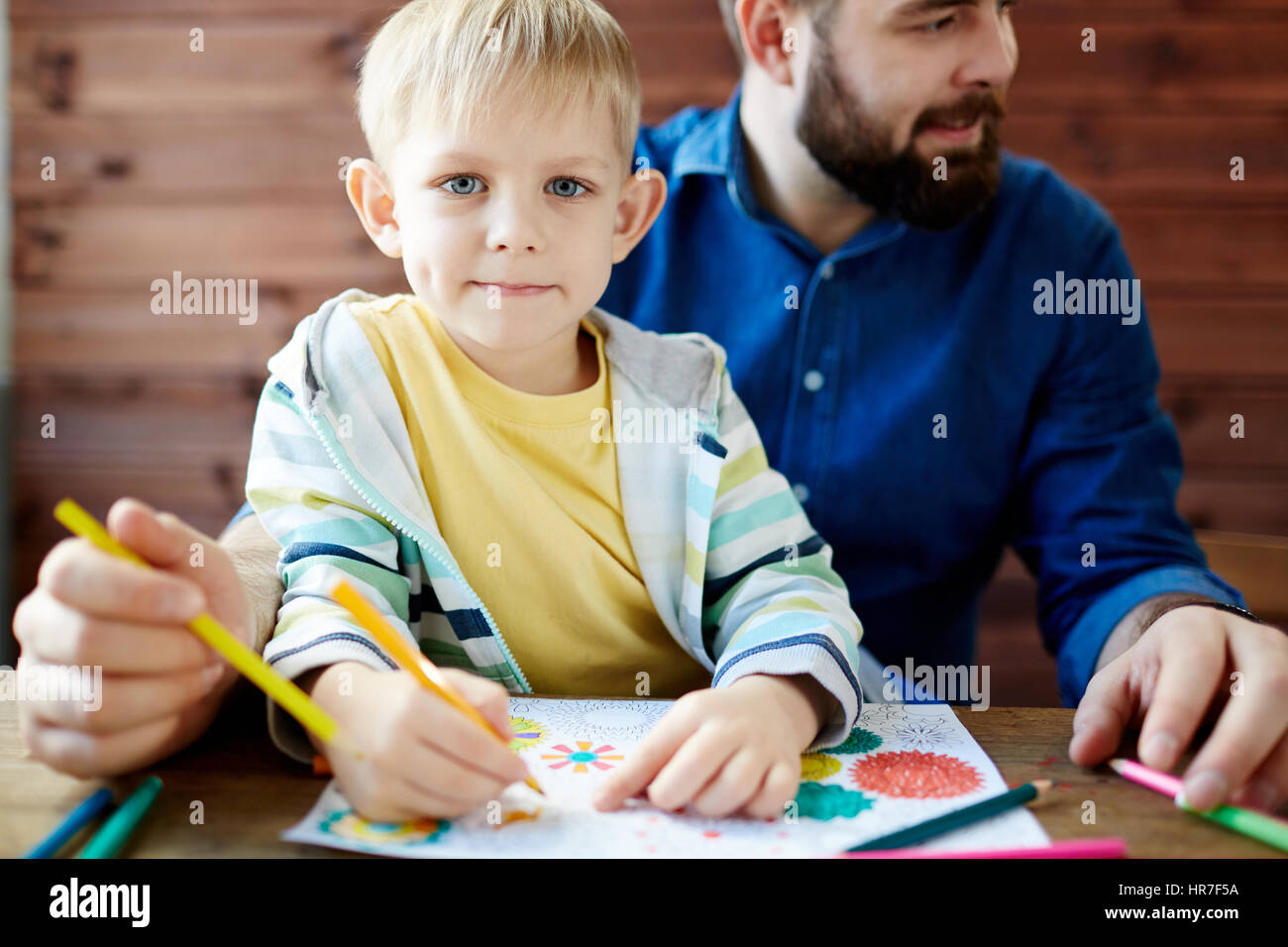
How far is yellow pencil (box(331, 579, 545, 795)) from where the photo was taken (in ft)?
2.06

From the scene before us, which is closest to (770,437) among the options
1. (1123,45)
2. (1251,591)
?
(1251,591)

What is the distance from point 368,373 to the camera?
0.87 meters

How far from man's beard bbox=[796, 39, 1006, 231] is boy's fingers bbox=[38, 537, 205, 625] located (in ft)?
3.34

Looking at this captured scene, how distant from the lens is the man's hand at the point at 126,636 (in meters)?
0.58

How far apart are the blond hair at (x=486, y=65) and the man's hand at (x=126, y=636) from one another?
0.40 m

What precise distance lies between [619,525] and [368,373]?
26 cm

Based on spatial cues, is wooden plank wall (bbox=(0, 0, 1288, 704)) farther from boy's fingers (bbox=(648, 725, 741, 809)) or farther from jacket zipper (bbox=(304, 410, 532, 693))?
boy's fingers (bbox=(648, 725, 741, 809))

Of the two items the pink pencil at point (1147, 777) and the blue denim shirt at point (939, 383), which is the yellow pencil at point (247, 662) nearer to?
the pink pencil at point (1147, 777)

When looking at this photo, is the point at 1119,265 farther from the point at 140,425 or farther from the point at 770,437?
the point at 140,425

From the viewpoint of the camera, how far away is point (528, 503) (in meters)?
0.91

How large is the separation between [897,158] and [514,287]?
0.68 metres

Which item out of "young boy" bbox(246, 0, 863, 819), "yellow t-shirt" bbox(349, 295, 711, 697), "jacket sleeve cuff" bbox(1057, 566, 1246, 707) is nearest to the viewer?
"young boy" bbox(246, 0, 863, 819)

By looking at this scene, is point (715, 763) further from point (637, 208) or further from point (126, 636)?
point (637, 208)

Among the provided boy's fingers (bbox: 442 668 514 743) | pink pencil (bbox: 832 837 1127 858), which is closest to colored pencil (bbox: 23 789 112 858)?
boy's fingers (bbox: 442 668 514 743)
